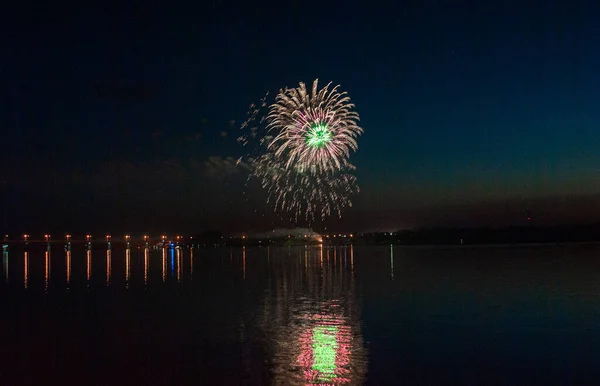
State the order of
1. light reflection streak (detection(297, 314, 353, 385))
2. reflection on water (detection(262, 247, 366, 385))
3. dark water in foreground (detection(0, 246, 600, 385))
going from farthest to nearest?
dark water in foreground (detection(0, 246, 600, 385)) → reflection on water (detection(262, 247, 366, 385)) → light reflection streak (detection(297, 314, 353, 385))

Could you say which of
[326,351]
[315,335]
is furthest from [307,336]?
[326,351]

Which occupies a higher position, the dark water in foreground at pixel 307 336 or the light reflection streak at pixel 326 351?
the light reflection streak at pixel 326 351

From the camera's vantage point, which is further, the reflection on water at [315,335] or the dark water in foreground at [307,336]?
the dark water in foreground at [307,336]

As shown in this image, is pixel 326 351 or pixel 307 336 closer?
pixel 326 351

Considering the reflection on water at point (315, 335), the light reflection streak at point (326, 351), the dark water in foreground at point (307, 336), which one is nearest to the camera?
the light reflection streak at point (326, 351)

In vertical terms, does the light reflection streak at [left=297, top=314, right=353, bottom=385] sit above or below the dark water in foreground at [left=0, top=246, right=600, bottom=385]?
above

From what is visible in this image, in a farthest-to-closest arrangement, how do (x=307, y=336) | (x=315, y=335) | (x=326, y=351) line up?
(x=315, y=335), (x=307, y=336), (x=326, y=351)

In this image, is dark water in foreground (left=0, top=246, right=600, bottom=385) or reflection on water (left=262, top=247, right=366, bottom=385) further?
dark water in foreground (left=0, top=246, right=600, bottom=385)

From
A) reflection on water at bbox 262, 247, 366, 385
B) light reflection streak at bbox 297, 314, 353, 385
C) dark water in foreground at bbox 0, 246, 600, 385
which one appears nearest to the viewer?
light reflection streak at bbox 297, 314, 353, 385

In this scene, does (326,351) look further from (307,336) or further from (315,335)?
(315,335)

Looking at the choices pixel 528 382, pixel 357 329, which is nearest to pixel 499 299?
pixel 357 329

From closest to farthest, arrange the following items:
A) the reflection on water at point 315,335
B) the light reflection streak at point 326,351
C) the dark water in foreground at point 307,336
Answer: the light reflection streak at point 326,351 < the reflection on water at point 315,335 < the dark water in foreground at point 307,336

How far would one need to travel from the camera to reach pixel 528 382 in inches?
554

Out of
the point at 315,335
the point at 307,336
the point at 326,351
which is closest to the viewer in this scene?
the point at 326,351
